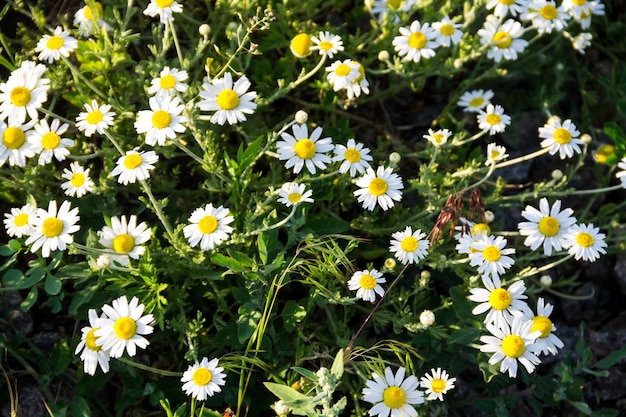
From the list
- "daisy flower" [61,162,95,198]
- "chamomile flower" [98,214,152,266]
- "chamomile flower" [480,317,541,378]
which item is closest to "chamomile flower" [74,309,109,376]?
"chamomile flower" [98,214,152,266]

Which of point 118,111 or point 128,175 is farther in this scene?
point 118,111

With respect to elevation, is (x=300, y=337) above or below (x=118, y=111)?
below

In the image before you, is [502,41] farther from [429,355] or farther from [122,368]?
[122,368]

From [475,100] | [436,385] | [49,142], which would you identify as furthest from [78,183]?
[475,100]

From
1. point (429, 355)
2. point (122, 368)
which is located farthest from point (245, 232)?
point (429, 355)

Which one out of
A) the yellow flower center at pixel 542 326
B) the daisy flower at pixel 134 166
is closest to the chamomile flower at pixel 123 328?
the daisy flower at pixel 134 166

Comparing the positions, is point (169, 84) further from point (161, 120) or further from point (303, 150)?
point (303, 150)
